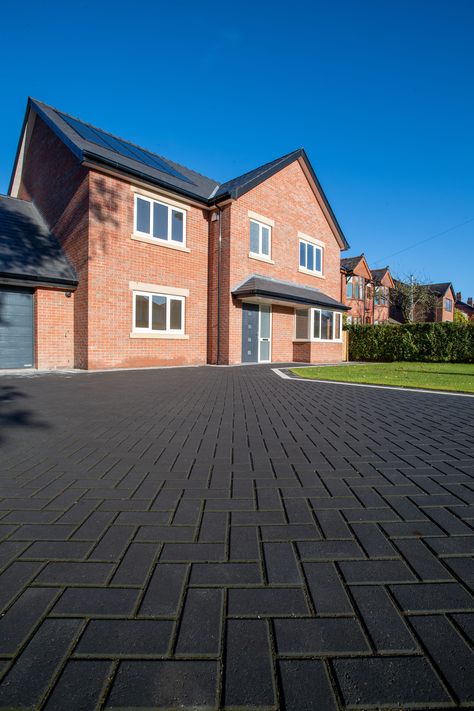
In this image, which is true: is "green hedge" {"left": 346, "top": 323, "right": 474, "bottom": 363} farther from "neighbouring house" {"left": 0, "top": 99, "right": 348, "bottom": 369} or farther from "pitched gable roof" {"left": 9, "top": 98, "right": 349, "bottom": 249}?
"pitched gable roof" {"left": 9, "top": 98, "right": 349, "bottom": 249}

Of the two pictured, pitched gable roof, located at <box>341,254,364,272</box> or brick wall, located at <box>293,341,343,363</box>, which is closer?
brick wall, located at <box>293,341,343,363</box>

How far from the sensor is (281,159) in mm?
18125

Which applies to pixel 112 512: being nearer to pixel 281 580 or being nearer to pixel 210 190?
pixel 281 580

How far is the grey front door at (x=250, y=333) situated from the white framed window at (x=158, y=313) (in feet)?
8.79

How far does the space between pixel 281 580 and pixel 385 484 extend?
1.57 metres

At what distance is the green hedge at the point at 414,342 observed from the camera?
19927 mm

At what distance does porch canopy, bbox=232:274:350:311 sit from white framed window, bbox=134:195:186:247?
10.2 ft

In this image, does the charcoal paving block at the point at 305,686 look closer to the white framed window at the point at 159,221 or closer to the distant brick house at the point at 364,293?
the white framed window at the point at 159,221

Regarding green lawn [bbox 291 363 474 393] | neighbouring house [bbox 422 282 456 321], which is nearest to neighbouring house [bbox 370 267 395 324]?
neighbouring house [bbox 422 282 456 321]

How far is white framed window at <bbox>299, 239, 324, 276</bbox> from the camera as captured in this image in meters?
19.8

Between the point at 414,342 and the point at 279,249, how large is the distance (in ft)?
32.5

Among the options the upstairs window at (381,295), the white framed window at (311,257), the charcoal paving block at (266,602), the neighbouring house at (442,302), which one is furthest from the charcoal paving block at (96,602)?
the neighbouring house at (442,302)

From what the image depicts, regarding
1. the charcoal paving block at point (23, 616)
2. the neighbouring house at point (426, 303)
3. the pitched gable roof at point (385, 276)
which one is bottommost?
the charcoal paving block at point (23, 616)

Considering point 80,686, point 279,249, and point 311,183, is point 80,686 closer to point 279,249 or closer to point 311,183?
point 279,249
